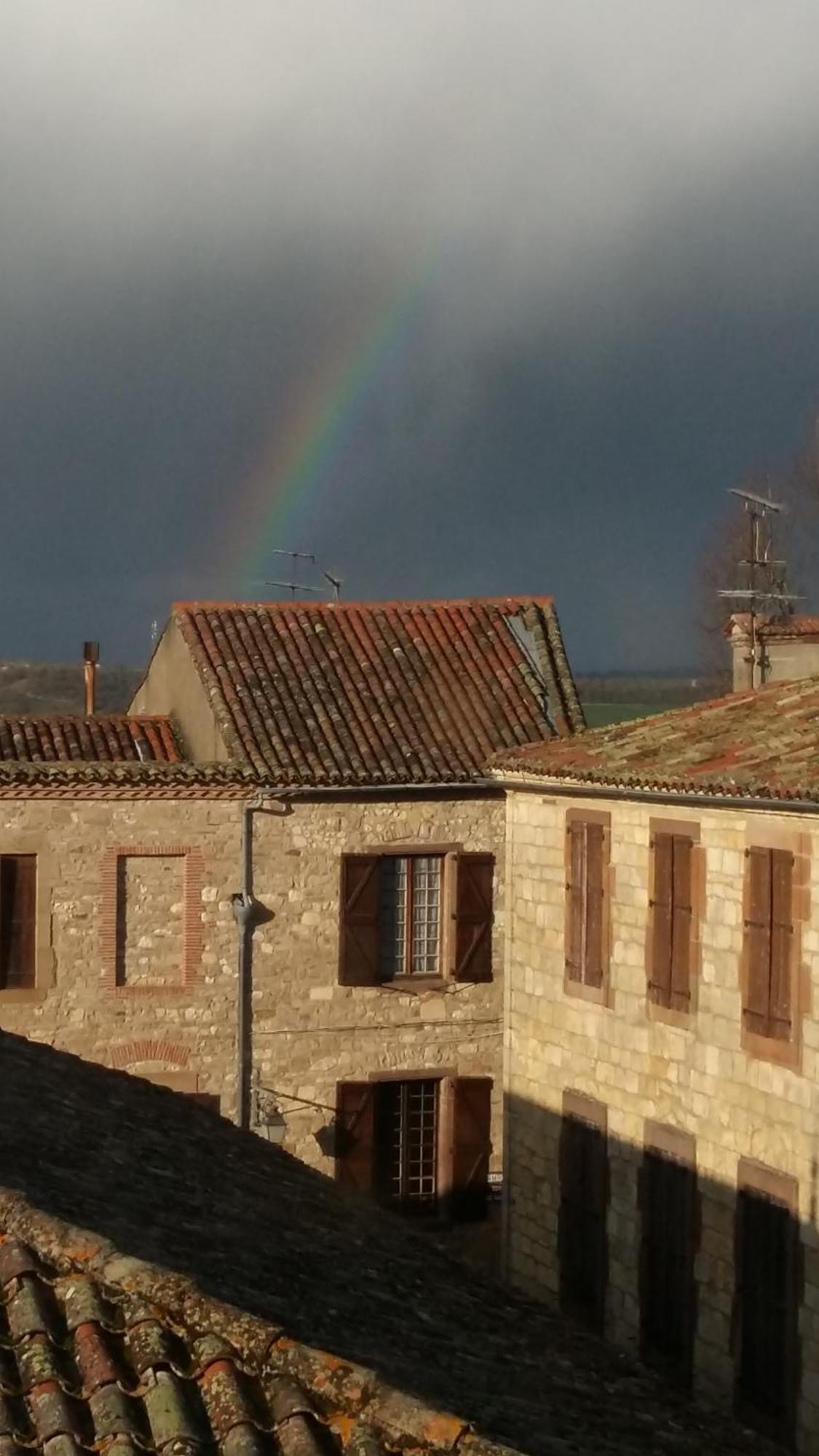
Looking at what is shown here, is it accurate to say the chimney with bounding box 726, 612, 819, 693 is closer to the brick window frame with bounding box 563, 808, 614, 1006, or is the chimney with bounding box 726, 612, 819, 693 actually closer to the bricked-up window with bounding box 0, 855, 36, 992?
the brick window frame with bounding box 563, 808, 614, 1006

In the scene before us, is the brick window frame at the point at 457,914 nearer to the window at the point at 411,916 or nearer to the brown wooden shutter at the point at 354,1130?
the window at the point at 411,916

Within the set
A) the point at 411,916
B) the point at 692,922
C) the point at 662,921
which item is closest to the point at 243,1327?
the point at 692,922

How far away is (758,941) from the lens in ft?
43.1

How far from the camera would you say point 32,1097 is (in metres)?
8.59

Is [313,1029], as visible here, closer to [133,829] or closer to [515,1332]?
[133,829]

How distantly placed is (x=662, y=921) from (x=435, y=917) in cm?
733

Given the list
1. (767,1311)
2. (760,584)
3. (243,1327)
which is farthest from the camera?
(760,584)

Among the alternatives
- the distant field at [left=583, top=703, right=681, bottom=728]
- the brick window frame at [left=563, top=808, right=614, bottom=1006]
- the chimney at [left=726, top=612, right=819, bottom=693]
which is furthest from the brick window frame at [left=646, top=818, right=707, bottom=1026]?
the distant field at [left=583, top=703, right=681, bottom=728]

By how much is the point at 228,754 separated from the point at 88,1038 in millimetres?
3588

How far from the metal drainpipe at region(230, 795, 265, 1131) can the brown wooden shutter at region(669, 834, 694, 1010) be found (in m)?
7.19

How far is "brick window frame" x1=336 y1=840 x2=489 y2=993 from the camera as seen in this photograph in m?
21.2

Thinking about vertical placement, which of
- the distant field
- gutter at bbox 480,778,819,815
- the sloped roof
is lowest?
gutter at bbox 480,778,819,815

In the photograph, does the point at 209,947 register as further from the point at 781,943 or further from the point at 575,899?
the point at 781,943

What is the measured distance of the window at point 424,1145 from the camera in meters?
20.9
